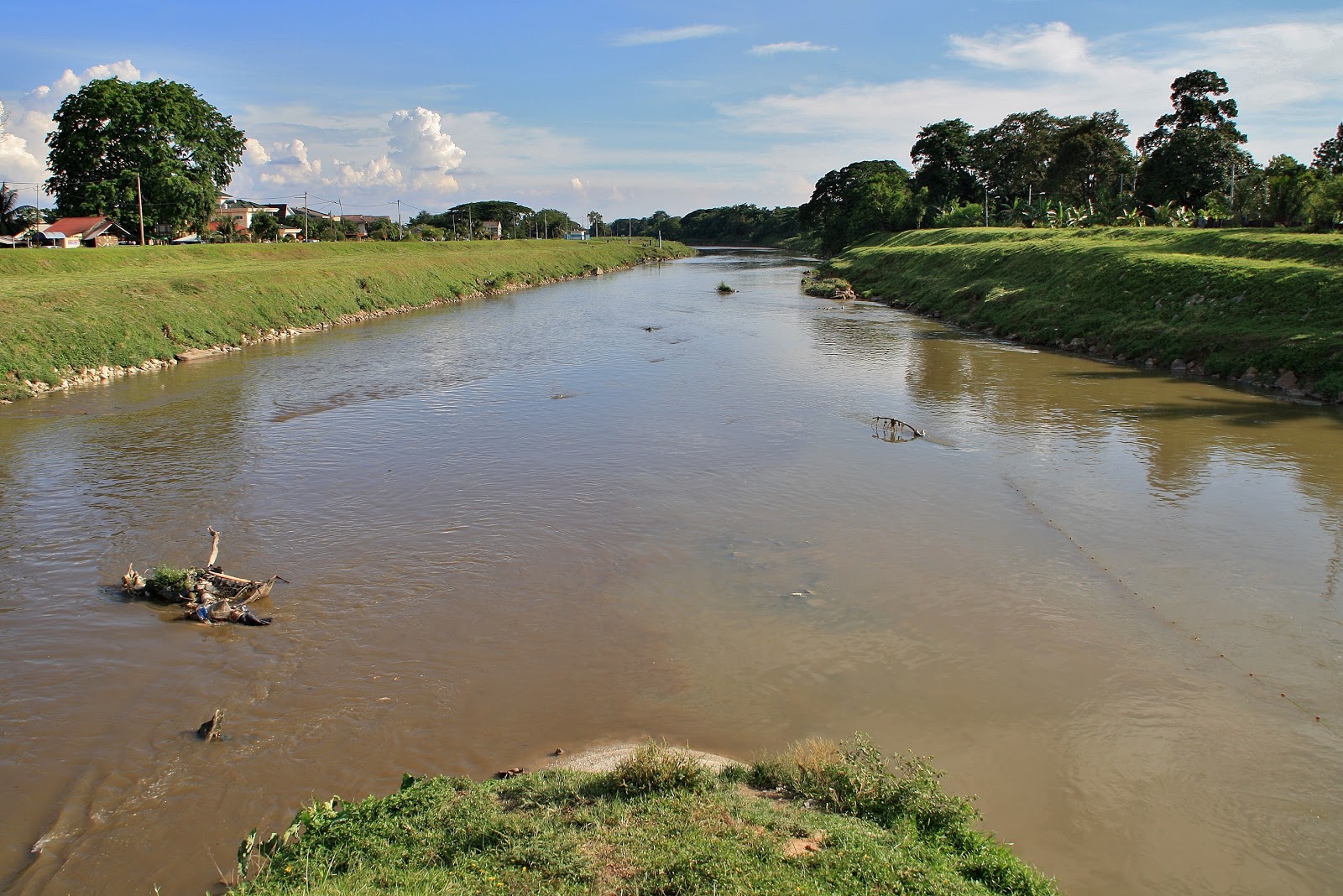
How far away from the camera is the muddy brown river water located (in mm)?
7027

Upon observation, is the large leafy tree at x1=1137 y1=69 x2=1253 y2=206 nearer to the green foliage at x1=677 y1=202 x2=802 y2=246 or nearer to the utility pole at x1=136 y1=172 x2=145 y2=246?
the utility pole at x1=136 y1=172 x2=145 y2=246

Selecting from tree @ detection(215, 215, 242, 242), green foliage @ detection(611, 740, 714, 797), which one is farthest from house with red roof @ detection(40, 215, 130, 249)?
green foliage @ detection(611, 740, 714, 797)

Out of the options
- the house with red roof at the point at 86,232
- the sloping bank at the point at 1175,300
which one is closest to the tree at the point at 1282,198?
the sloping bank at the point at 1175,300

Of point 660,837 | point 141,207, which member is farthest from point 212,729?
point 141,207

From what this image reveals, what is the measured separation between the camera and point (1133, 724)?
8078mm

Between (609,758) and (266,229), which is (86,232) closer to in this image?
(266,229)

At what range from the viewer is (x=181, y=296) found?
103 ft

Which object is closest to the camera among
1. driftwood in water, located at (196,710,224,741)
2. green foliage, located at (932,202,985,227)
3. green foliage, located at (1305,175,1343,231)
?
driftwood in water, located at (196,710,224,741)

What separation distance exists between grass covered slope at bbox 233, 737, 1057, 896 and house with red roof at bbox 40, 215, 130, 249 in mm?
54763

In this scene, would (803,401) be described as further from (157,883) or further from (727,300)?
(727,300)

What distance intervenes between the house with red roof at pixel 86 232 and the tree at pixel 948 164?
70.7 metres

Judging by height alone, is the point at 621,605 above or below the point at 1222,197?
below

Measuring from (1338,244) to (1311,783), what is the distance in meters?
25.6

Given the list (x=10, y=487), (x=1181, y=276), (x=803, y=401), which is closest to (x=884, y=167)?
(x=1181, y=276)
